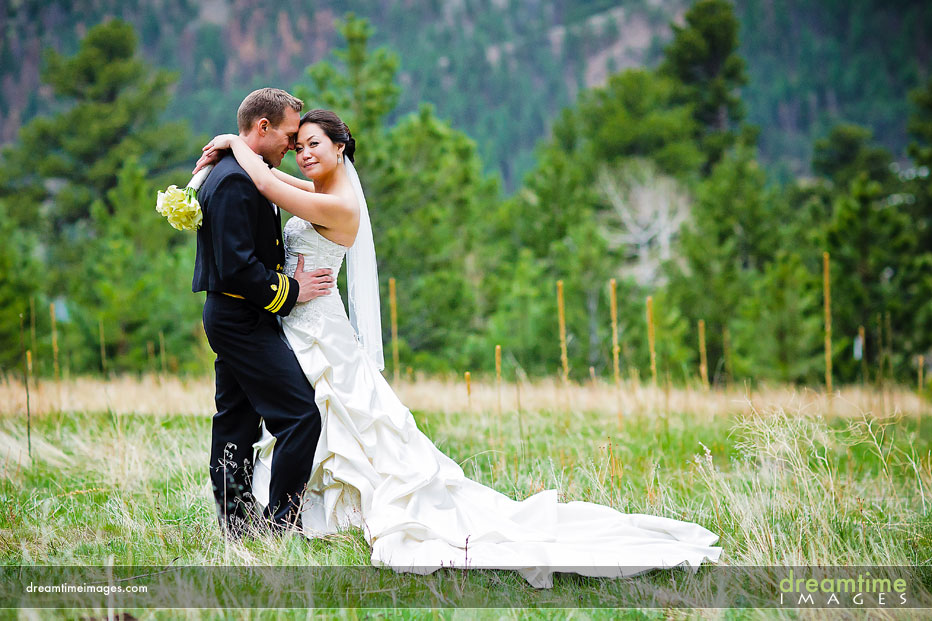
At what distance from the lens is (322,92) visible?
647 inches

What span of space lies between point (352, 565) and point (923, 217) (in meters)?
27.2

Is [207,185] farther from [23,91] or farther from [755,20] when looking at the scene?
[755,20]

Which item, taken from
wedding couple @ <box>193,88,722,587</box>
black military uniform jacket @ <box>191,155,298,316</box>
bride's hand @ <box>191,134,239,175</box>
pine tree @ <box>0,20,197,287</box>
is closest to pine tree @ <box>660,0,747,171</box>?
pine tree @ <box>0,20,197,287</box>

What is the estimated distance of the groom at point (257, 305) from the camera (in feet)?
12.0

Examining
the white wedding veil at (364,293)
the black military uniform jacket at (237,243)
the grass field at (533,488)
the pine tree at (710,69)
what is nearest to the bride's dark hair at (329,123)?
the white wedding veil at (364,293)

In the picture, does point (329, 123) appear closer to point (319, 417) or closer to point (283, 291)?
point (283, 291)

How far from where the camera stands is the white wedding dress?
3510 millimetres

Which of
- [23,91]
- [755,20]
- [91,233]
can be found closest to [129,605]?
[91,233]

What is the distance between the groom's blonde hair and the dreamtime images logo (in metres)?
3.16

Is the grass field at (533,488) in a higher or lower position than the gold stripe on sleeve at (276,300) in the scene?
lower

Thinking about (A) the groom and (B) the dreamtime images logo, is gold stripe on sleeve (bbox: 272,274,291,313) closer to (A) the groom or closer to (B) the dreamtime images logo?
(A) the groom

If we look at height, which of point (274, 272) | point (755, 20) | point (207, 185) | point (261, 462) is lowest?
point (261, 462)

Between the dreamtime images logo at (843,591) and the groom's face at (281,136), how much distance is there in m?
3.09

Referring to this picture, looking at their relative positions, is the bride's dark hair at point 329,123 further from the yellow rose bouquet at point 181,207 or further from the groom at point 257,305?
the yellow rose bouquet at point 181,207
